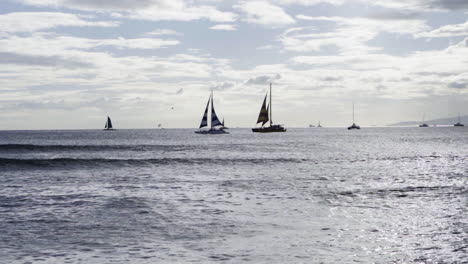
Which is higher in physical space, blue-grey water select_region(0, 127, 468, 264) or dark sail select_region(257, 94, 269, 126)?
dark sail select_region(257, 94, 269, 126)

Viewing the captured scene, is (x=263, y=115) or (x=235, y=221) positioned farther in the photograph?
(x=263, y=115)

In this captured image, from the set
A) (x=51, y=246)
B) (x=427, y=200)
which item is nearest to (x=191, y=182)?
(x=427, y=200)

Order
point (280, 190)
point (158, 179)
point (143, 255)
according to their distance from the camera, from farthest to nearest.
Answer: point (158, 179) → point (280, 190) → point (143, 255)

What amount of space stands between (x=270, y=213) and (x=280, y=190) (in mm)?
7658

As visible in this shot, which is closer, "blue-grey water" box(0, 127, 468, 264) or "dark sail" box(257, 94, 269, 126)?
"blue-grey water" box(0, 127, 468, 264)

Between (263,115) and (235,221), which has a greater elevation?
(263,115)

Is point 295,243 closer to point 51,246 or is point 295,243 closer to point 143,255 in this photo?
point 143,255

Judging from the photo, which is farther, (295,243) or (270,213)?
(270,213)

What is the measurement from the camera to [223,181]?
31.5 meters

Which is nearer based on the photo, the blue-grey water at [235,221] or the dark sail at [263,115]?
the blue-grey water at [235,221]

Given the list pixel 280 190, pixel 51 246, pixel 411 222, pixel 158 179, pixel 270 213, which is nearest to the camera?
pixel 51 246

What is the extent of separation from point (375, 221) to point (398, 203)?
499cm

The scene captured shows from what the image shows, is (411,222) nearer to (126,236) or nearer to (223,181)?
(126,236)

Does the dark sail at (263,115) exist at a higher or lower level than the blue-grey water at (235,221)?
higher
